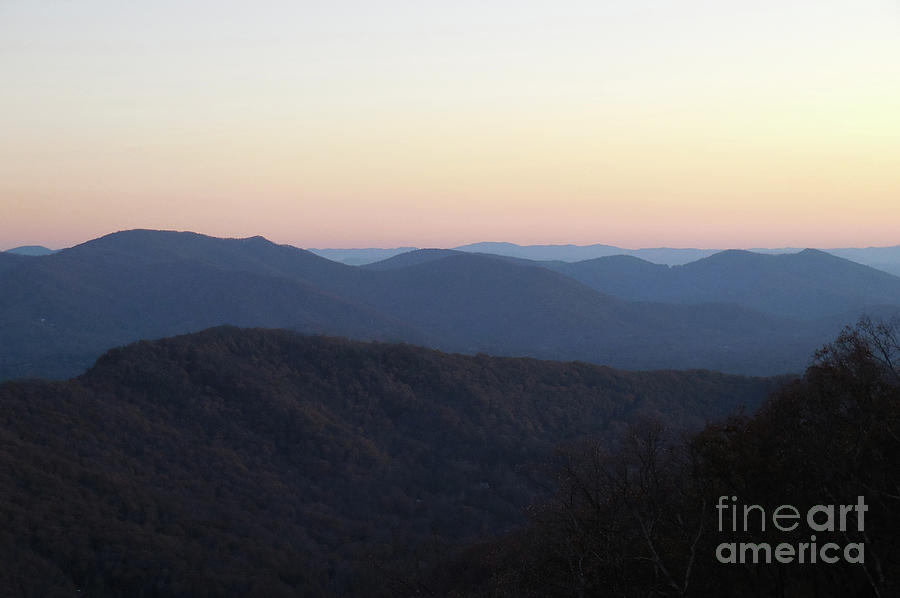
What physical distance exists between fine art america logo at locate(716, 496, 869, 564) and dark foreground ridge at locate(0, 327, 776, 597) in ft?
95.0

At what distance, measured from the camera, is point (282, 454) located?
7606 cm

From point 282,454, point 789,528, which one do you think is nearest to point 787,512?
point 789,528

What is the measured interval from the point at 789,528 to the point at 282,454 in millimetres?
66748

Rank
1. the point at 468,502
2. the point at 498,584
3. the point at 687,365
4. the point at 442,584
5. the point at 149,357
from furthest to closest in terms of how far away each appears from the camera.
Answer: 1. the point at 687,365
2. the point at 149,357
3. the point at 468,502
4. the point at 442,584
5. the point at 498,584

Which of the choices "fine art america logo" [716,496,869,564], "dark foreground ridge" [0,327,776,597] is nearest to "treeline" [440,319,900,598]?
"fine art america logo" [716,496,869,564]

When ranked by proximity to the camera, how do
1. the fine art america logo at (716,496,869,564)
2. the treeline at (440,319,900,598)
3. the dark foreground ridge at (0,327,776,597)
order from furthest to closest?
1. the dark foreground ridge at (0,327,776,597)
2. the treeline at (440,319,900,598)
3. the fine art america logo at (716,496,869,564)

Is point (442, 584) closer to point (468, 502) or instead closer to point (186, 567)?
point (186, 567)

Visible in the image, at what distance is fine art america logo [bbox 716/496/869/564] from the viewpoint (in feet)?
50.8

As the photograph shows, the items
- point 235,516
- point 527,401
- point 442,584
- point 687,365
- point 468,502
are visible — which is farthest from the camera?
point 687,365

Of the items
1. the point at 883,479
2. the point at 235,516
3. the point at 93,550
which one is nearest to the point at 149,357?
the point at 235,516

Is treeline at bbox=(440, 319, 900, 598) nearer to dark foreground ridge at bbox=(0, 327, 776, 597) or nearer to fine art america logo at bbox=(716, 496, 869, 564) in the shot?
fine art america logo at bbox=(716, 496, 869, 564)

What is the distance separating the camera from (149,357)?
85812mm

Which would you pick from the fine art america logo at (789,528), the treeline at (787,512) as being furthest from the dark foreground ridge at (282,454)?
the fine art america logo at (789,528)

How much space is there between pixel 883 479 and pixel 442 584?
3089cm
